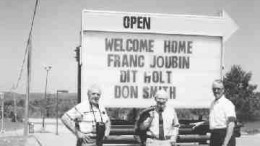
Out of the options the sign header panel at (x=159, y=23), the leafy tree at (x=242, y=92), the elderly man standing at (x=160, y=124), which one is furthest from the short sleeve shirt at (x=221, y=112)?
the leafy tree at (x=242, y=92)

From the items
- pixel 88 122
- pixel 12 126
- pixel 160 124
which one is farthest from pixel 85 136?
pixel 12 126

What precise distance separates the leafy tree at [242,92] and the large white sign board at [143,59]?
5845cm

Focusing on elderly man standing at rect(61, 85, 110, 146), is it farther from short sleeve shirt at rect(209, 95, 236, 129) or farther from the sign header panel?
the sign header panel

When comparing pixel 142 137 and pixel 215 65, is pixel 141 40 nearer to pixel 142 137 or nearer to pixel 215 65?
pixel 215 65

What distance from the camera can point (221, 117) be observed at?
7.23 meters

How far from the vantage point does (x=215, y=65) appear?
9828 mm

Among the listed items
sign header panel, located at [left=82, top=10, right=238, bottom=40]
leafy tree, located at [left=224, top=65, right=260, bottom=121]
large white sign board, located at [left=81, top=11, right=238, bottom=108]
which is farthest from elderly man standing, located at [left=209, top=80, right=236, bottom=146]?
leafy tree, located at [left=224, top=65, right=260, bottom=121]

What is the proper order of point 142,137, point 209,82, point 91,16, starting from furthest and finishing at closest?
point 209,82
point 91,16
point 142,137

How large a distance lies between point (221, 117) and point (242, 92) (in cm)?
6332

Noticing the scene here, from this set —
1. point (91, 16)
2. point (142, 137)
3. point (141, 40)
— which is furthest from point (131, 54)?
point (142, 137)

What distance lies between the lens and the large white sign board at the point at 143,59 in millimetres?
9227

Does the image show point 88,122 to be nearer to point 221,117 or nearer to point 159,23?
point 221,117

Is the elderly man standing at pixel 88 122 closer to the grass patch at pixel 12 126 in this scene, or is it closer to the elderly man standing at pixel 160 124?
the elderly man standing at pixel 160 124

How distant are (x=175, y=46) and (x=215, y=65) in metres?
0.94
